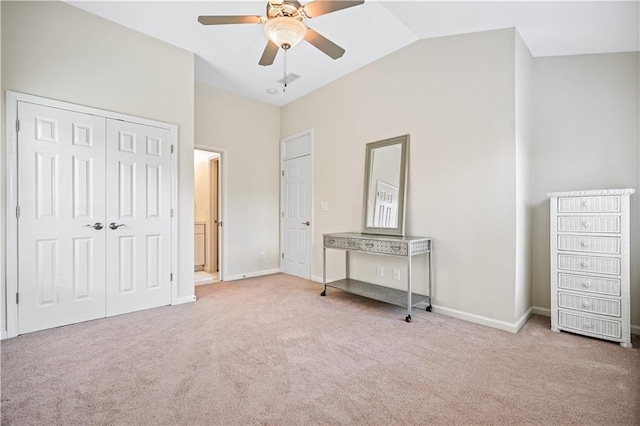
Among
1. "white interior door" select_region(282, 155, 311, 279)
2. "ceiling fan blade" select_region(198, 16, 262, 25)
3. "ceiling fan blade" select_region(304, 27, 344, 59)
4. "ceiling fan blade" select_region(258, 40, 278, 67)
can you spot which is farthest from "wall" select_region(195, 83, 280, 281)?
"ceiling fan blade" select_region(304, 27, 344, 59)

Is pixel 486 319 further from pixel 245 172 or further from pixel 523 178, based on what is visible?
pixel 245 172

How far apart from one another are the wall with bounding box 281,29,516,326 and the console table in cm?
17

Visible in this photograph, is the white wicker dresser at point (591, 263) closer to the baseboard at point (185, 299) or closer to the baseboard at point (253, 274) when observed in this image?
the baseboard at point (185, 299)

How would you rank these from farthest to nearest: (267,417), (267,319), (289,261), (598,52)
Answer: (289,261) < (267,319) < (598,52) < (267,417)

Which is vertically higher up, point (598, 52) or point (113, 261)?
point (598, 52)

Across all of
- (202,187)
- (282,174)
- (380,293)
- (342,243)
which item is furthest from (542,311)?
(202,187)

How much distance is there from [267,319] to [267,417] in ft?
5.05

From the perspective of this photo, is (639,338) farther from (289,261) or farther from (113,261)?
(113,261)

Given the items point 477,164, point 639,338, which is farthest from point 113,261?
point 639,338

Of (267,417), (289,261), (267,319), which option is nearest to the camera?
(267,417)

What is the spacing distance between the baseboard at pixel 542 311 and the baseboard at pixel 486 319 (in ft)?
0.17

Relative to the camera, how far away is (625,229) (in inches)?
99.7

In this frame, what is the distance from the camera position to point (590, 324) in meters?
2.69

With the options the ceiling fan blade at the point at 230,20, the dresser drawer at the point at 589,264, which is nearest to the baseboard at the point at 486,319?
the dresser drawer at the point at 589,264
